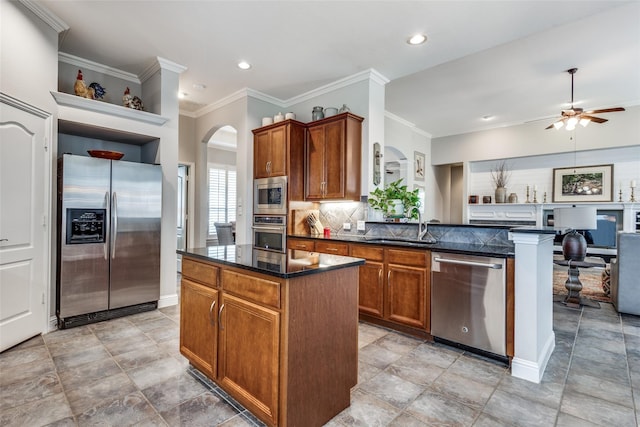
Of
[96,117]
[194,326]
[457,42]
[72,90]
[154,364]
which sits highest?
[457,42]

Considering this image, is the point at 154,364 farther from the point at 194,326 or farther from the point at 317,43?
the point at 317,43

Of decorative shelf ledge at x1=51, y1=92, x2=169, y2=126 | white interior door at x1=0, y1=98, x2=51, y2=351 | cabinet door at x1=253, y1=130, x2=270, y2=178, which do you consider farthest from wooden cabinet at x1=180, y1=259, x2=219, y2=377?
cabinet door at x1=253, y1=130, x2=270, y2=178

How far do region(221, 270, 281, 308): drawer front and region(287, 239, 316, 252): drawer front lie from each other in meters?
2.05

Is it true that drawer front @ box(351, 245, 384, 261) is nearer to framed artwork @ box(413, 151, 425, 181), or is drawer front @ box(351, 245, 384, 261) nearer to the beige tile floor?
the beige tile floor

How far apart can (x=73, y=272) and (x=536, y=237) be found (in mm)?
4229

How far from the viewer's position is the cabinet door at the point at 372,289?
320 centimetres

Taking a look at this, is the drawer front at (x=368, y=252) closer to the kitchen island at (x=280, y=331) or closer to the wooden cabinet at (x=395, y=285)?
the wooden cabinet at (x=395, y=285)

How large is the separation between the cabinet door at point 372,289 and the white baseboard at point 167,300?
7.94ft

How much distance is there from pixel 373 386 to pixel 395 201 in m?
2.29

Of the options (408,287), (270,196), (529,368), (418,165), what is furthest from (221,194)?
(529,368)

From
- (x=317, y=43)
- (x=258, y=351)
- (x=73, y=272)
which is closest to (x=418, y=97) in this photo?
(x=317, y=43)

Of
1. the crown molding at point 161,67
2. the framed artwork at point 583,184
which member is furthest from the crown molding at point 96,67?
the framed artwork at point 583,184

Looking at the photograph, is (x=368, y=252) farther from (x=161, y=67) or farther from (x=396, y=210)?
(x=161, y=67)

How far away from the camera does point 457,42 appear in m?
3.32
